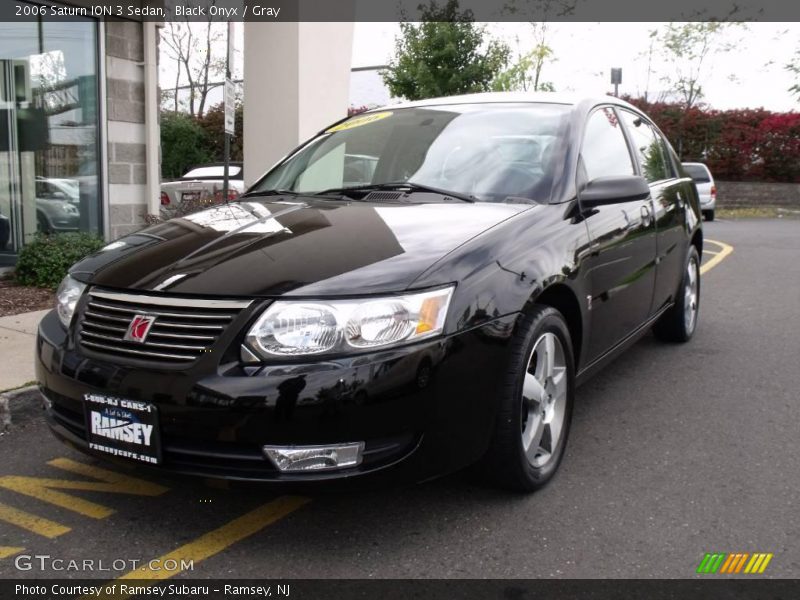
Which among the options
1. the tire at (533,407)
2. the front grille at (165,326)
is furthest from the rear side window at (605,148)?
the front grille at (165,326)

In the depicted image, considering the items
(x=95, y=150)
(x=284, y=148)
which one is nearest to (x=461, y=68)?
(x=284, y=148)

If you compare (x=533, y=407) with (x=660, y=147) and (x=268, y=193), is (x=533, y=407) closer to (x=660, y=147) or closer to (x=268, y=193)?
(x=268, y=193)

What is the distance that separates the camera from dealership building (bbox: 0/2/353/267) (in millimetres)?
7672

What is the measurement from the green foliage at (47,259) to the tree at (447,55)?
14371 millimetres

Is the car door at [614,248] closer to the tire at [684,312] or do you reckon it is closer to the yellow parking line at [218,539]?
the tire at [684,312]

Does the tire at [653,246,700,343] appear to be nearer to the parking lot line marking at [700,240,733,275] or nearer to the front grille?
the front grille

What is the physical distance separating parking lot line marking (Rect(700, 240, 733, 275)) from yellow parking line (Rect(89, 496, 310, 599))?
7.61 metres

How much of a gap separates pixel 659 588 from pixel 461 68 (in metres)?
19.4

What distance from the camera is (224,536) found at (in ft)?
9.41

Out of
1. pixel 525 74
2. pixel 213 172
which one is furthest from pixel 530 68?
pixel 213 172

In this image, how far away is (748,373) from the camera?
5.08m

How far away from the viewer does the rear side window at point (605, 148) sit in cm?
399

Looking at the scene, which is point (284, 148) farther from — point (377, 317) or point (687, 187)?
point (377, 317)

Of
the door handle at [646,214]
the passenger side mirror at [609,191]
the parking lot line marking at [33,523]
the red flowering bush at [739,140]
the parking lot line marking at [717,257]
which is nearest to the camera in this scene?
the parking lot line marking at [33,523]
